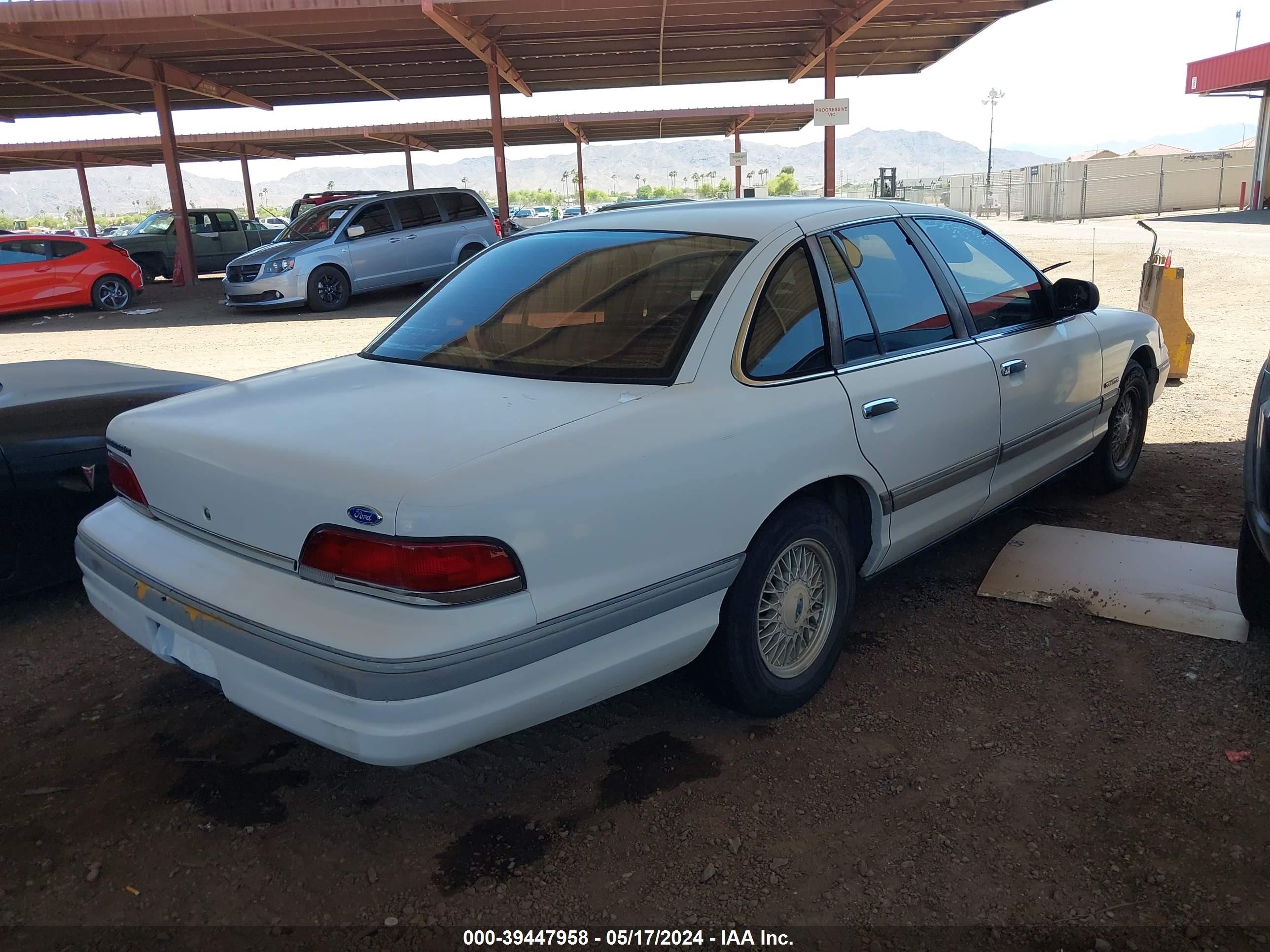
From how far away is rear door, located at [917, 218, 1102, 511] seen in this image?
156 inches

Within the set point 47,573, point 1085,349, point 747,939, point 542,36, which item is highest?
point 542,36

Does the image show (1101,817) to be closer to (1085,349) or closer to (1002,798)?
(1002,798)

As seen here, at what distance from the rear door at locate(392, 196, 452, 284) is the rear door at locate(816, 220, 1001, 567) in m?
13.4

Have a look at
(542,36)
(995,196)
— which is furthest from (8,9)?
(995,196)

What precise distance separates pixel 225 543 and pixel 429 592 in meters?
0.76

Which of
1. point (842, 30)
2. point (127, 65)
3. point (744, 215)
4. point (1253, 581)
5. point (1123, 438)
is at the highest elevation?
point (127, 65)

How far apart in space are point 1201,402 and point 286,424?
22.9 ft

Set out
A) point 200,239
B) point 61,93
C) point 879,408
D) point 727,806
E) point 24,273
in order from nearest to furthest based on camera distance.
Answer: point 727,806
point 879,408
point 24,273
point 61,93
point 200,239

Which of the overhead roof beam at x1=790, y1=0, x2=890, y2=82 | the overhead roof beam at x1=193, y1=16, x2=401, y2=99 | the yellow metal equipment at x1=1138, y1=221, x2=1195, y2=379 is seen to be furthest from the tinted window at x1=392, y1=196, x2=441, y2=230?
the yellow metal equipment at x1=1138, y1=221, x2=1195, y2=379

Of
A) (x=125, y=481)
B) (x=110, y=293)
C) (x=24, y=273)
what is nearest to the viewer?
(x=125, y=481)

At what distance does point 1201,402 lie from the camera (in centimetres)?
725

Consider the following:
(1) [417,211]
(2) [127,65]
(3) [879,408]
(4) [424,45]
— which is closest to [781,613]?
(3) [879,408]

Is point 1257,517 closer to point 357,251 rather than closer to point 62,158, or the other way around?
point 357,251

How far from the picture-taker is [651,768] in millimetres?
2955
